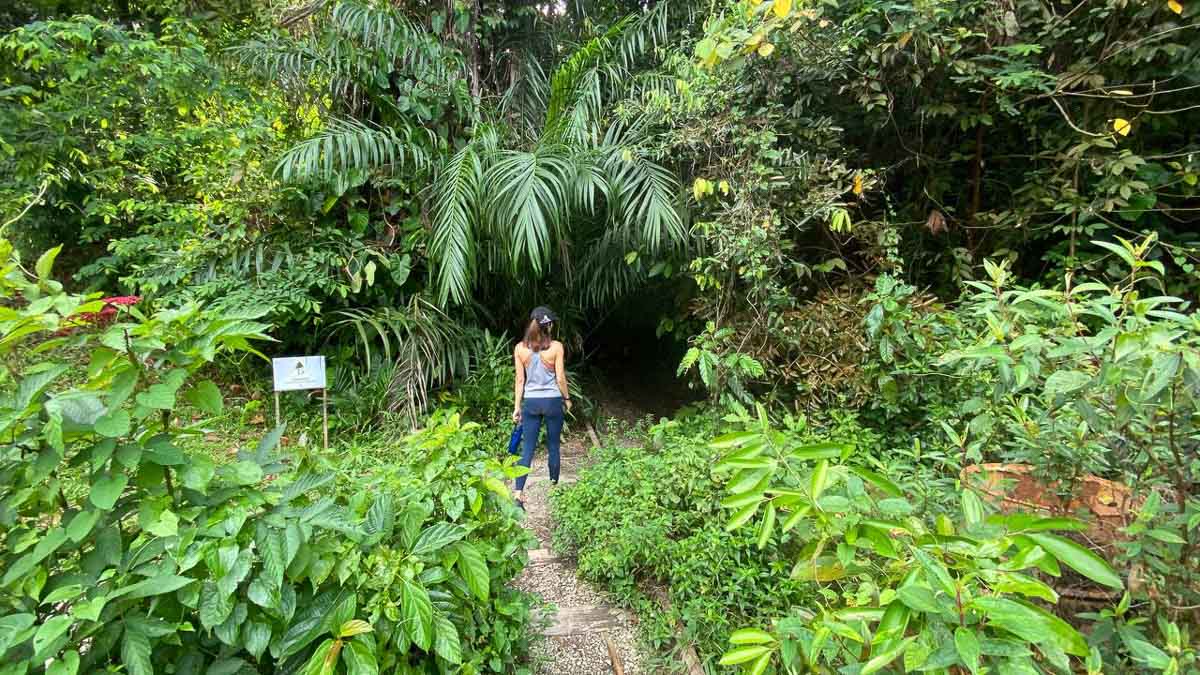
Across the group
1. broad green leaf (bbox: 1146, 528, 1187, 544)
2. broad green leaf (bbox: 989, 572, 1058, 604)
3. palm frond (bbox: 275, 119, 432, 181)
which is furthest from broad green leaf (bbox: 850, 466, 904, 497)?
palm frond (bbox: 275, 119, 432, 181)

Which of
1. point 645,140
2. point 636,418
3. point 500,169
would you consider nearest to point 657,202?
point 645,140

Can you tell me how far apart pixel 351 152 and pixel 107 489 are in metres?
4.18

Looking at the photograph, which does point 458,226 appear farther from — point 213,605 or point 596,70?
point 213,605

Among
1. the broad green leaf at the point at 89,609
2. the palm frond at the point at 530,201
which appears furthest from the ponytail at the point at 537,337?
the broad green leaf at the point at 89,609

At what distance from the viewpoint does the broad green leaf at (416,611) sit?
4.43 feet

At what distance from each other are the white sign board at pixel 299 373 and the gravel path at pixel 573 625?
187cm

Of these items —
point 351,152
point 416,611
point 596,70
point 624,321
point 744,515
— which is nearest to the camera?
point 744,515

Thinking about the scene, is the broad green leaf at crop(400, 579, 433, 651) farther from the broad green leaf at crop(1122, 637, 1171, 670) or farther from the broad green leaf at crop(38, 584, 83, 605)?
the broad green leaf at crop(1122, 637, 1171, 670)

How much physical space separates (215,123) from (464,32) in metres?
2.71

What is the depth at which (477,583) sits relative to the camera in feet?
5.13

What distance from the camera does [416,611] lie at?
1.37m

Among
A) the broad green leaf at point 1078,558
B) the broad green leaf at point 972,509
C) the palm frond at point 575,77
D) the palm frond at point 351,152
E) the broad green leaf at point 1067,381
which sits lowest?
the broad green leaf at point 972,509

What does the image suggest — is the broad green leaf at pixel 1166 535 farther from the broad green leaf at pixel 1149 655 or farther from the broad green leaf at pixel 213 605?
the broad green leaf at pixel 213 605

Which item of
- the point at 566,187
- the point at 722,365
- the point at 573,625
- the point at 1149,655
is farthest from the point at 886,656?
the point at 566,187
